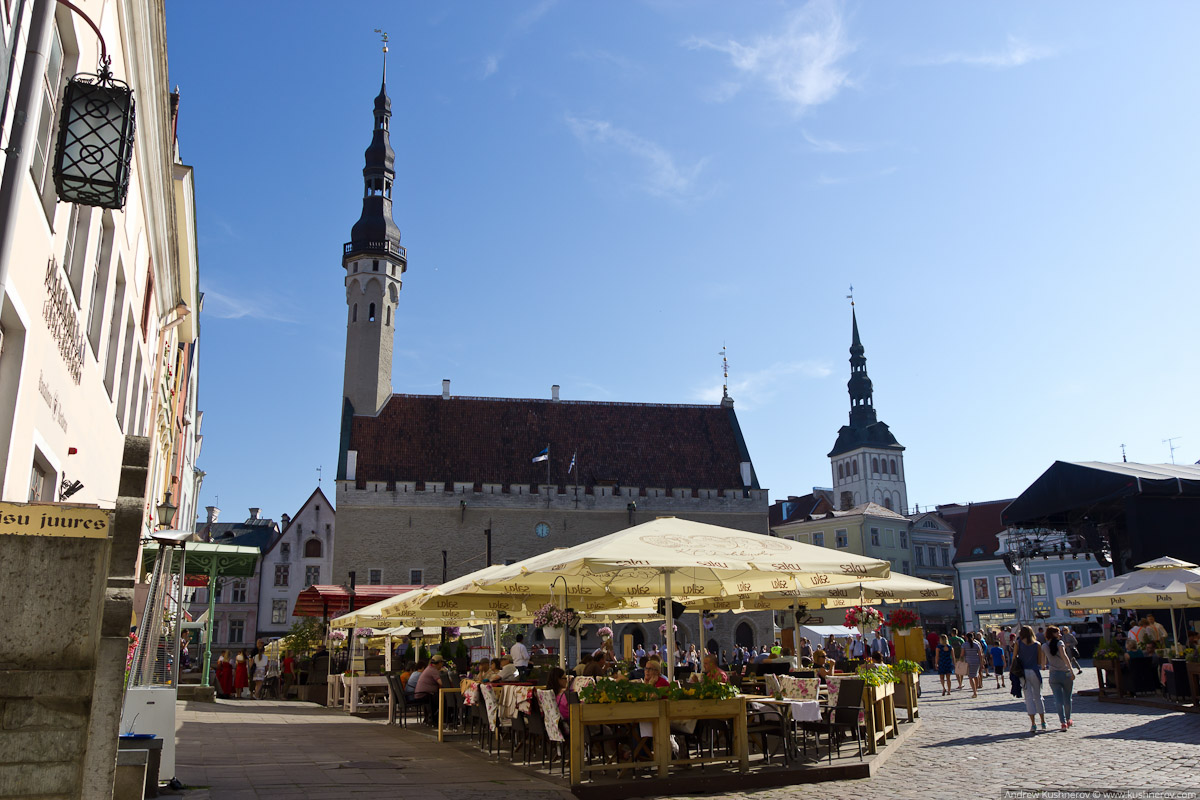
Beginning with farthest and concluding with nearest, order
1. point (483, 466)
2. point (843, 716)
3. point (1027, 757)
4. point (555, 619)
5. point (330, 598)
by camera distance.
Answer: point (483, 466) → point (330, 598) → point (555, 619) → point (1027, 757) → point (843, 716)

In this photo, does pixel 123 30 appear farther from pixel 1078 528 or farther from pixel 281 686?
pixel 1078 528

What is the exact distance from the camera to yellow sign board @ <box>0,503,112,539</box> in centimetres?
399

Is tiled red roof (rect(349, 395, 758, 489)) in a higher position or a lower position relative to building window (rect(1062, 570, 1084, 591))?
higher

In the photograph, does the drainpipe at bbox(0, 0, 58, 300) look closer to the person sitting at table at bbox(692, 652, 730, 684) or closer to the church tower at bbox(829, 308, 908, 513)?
the person sitting at table at bbox(692, 652, 730, 684)

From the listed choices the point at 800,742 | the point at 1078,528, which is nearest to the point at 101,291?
the point at 800,742

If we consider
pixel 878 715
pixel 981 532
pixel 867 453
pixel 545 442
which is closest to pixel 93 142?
pixel 878 715

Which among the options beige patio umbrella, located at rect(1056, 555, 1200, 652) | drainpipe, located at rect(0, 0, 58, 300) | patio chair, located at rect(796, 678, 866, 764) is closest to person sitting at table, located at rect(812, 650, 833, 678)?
patio chair, located at rect(796, 678, 866, 764)

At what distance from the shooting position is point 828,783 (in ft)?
27.8

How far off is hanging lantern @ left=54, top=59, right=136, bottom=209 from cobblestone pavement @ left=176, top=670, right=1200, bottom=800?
4.56 metres

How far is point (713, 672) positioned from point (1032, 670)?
5.86 meters

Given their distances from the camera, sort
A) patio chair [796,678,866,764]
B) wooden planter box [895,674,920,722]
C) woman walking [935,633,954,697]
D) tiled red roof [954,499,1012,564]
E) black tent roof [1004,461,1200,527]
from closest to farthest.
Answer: patio chair [796,678,866,764]
wooden planter box [895,674,920,722]
woman walking [935,633,954,697]
black tent roof [1004,461,1200,527]
tiled red roof [954,499,1012,564]

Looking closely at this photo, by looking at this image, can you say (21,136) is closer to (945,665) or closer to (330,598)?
(330,598)

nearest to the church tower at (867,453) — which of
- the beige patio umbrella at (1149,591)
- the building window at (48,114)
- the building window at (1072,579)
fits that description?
the building window at (1072,579)

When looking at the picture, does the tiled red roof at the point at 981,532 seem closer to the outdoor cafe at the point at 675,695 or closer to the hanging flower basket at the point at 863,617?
the hanging flower basket at the point at 863,617
